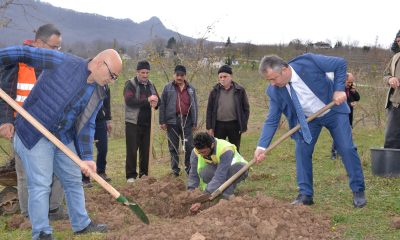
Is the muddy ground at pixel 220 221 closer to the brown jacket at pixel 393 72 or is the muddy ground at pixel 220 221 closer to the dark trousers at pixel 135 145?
the dark trousers at pixel 135 145

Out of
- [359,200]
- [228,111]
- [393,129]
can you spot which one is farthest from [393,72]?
[228,111]

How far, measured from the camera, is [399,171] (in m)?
6.85

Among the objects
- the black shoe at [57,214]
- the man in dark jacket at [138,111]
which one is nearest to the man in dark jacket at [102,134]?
the man in dark jacket at [138,111]

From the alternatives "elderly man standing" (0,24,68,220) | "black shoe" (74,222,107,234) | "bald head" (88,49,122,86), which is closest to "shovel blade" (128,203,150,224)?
"black shoe" (74,222,107,234)

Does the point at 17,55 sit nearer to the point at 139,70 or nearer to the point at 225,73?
the point at 139,70

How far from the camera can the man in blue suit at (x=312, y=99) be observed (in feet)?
17.3

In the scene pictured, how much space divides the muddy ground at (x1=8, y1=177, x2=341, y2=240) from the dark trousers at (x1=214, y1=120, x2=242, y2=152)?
7.35 feet

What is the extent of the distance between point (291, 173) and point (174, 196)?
8.08ft

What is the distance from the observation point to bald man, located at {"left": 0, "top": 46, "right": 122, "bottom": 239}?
4.29 meters

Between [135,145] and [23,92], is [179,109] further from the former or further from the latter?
[23,92]

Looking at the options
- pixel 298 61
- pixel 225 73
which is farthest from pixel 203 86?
pixel 298 61

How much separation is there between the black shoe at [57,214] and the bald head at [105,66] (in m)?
2.04

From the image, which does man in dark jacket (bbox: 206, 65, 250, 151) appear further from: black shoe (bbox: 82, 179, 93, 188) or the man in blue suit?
the man in blue suit

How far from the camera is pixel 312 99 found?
549 centimetres
